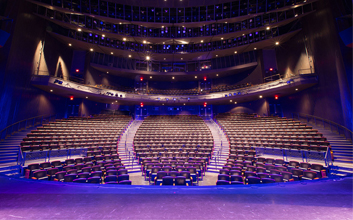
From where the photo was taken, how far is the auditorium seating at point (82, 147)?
20.7 ft

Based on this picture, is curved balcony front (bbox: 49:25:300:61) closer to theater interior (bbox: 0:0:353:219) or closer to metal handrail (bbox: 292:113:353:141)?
theater interior (bbox: 0:0:353:219)

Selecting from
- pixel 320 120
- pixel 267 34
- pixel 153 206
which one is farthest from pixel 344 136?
pixel 153 206

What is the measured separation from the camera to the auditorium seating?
6.30m

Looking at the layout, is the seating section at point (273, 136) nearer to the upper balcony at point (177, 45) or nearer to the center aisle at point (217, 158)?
the center aisle at point (217, 158)

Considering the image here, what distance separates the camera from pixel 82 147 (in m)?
10.3

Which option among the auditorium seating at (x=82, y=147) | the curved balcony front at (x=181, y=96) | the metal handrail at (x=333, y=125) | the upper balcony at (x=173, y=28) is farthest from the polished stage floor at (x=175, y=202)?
the upper balcony at (x=173, y=28)

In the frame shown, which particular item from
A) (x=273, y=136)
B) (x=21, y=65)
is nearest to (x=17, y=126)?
(x=21, y=65)

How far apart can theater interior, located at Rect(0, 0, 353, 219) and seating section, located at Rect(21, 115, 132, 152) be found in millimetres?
85

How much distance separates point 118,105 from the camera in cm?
2302

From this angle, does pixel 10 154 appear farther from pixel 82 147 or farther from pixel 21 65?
pixel 21 65

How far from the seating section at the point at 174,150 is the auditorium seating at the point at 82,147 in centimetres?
157

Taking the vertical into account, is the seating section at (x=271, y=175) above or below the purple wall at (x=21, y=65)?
below

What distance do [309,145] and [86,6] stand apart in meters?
22.8

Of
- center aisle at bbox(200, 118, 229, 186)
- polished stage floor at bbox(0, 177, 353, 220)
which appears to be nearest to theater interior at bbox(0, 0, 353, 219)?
polished stage floor at bbox(0, 177, 353, 220)
